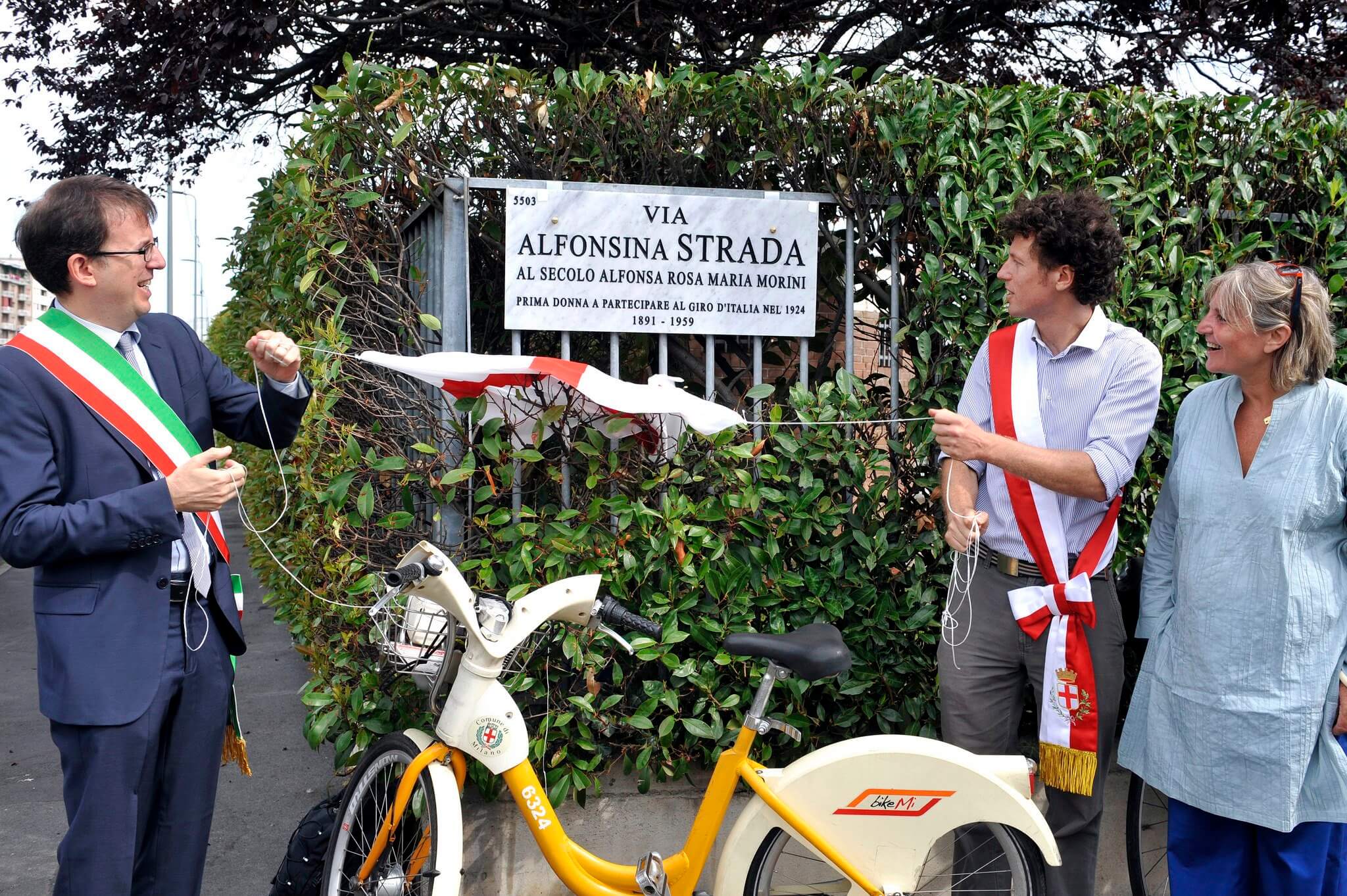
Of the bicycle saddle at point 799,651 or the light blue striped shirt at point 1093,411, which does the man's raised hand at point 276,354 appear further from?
the light blue striped shirt at point 1093,411

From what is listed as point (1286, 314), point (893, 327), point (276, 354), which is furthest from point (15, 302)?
point (1286, 314)

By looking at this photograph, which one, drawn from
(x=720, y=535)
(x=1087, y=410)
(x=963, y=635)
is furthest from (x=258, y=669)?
(x=1087, y=410)

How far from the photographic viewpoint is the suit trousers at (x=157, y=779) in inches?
95.3

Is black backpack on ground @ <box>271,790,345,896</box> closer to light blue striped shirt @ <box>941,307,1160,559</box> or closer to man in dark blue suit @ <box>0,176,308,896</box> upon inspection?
man in dark blue suit @ <box>0,176,308,896</box>

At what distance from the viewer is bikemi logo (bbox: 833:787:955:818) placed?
111 inches

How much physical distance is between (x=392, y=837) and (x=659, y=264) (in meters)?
1.84

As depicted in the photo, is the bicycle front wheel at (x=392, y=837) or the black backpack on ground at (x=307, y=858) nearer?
the bicycle front wheel at (x=392, y=837)

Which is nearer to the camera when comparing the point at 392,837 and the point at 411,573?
the point at 411,573

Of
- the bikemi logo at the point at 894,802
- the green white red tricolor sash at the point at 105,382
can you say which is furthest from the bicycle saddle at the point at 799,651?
the green white red tricolor sash at the point at 105,382

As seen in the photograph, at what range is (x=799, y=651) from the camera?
272cm

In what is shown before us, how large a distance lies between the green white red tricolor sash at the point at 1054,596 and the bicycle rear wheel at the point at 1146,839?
679 millimetres

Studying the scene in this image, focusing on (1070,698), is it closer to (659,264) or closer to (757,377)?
(757,377)

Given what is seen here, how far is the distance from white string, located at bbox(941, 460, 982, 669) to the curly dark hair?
23.4 inches

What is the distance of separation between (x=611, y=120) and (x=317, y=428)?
131 cm
